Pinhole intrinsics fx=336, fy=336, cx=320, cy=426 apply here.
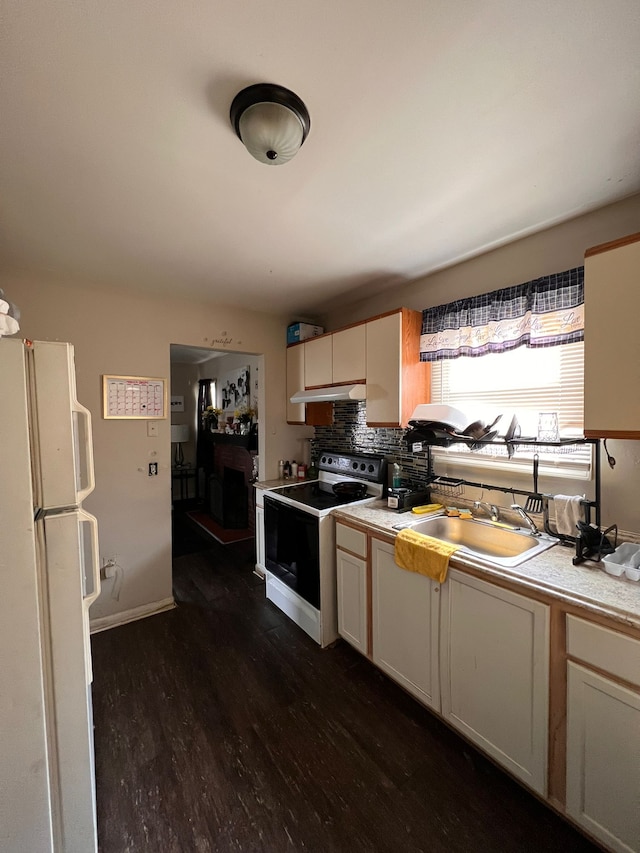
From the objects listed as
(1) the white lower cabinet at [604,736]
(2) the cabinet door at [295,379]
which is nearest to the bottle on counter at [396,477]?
(2) the cabinet door at [295,379]

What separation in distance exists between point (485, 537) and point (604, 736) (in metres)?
0.90

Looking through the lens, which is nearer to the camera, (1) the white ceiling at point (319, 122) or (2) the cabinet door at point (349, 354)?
(1) the white ceiling at point (319, 122)

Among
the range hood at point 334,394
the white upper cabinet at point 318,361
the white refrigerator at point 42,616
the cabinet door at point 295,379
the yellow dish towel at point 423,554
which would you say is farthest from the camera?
the cabinet door at point 295,379

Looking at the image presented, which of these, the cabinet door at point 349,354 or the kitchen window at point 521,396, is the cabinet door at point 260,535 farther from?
the kitchen window at point 521,396

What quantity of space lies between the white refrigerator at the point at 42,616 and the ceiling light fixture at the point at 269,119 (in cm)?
88

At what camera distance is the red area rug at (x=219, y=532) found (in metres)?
4.12

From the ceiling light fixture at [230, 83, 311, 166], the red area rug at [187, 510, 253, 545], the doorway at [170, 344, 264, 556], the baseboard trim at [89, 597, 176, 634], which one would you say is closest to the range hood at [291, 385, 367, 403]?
the doorway at [170, 344, 264, 556]

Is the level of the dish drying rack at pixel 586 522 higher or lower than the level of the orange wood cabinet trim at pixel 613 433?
lower

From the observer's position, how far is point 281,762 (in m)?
1.50

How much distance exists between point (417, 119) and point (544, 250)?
3.68 feet

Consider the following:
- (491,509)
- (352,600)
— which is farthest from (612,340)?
(352,600)

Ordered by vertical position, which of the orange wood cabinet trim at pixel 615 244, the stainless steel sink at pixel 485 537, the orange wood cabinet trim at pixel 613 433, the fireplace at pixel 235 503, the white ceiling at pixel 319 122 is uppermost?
the white ceiling at pixel 319 122

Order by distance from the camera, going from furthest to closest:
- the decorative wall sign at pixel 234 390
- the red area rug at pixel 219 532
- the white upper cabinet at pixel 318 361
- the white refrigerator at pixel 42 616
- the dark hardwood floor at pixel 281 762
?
1. the decorative wall sign at pixel 234 390
2. the red area rug at pixel 219 532
3. the white upper cabinet at pixel 318 361
4. the dark hardwood floor at pixel 281 762
5. the white refrigerator at pixel 42 616

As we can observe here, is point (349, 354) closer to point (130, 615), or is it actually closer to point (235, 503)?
point (130, 615)
